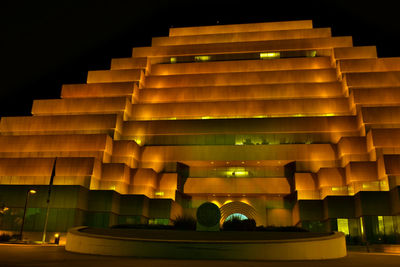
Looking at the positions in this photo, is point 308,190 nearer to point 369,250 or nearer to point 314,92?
point 369,250

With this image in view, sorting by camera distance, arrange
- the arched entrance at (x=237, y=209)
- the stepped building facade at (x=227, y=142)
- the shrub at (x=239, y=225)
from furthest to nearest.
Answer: the arched entrance at (x=237, y=209) → the stepped building facade at (x=227, y=142) → the shrub at (x=239, y=225)

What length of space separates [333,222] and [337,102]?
59.3ft

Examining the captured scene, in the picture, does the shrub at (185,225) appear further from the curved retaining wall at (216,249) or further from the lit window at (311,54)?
the lit window at (311,54)

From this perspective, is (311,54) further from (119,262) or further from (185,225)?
(119,262)

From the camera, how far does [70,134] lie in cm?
4762

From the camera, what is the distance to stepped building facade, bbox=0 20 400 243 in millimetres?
39438

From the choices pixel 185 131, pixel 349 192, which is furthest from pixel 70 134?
pixel 349 192

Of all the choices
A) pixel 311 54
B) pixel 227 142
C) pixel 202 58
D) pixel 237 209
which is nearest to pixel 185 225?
pixel 237 209

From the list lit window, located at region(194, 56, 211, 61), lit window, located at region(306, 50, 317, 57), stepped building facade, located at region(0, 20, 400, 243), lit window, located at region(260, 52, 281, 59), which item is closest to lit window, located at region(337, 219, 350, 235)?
stepped building facade, located at region(0, 20, 400, 243)

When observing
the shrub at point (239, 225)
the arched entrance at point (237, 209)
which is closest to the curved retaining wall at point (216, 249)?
the shrub at point (239, 225)

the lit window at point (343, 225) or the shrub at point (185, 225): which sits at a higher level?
the lit window at point (343, 225)

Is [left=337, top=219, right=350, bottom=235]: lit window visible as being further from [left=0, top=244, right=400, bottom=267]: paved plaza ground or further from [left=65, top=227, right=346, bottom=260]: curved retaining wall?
[left=0, top=244, right=400, bottom=267]: paved plaza ground

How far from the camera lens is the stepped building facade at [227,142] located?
39.4 meters

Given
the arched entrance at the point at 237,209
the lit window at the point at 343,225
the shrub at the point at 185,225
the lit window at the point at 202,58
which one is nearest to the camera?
the shrub at the point at 185,225
